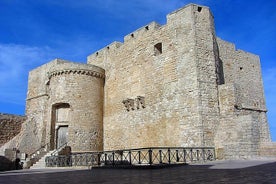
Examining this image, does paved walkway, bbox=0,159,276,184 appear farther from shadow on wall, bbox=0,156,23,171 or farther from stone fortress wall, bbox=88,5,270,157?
shadow on wall, bbox=0,156,23,171

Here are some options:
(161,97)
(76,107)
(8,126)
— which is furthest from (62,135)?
(161,97)

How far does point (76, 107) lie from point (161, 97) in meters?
5.80

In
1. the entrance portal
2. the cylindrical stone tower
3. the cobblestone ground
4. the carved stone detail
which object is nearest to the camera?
the cobblestone ground

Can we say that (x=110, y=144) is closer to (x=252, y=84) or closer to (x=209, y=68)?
(x=209, y=68)

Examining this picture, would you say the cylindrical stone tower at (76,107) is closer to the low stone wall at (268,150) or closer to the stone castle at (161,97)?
the stone castle at (161,97)

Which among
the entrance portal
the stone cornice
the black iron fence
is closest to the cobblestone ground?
the black iron fence

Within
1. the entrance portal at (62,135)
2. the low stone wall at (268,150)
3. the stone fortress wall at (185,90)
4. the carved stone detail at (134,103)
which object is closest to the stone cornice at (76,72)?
the stone fortress wall at (185,90)

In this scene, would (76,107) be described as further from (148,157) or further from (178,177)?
(178,177)

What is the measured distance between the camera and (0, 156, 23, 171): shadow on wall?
1408 centimetres

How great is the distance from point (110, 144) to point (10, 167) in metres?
5.64

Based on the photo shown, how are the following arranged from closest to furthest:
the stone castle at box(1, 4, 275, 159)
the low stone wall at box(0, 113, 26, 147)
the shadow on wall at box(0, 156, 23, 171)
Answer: the stone castle at box(1, 4, 275, 159), the shadow on wall at box(0, 156, 23, 171), the low stone wall at box(0, 113, 26, 147)

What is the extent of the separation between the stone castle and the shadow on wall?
2.38m

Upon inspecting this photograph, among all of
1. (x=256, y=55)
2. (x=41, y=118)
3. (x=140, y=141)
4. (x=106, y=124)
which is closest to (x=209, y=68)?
(x=140, y=141)

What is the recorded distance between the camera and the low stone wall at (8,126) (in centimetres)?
2016
